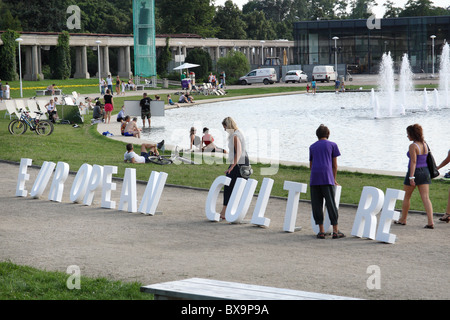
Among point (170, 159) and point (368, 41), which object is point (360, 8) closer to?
point (368, 41)

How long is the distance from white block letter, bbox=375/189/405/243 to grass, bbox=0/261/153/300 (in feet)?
13.0

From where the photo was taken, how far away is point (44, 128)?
25156 mm

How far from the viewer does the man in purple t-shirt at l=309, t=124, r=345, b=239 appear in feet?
33.1

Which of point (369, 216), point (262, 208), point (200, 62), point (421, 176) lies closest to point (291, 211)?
point (262, 208)

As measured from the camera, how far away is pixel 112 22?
311 ft

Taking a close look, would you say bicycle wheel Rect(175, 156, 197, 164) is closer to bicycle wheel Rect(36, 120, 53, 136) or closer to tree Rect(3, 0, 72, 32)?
bicycle wheel Rect(36, 120, 53, 136)

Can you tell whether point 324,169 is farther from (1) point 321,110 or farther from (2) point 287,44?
(2) point 287,44

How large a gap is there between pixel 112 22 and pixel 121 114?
66.3 meters

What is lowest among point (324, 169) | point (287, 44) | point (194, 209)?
point (194, 209)

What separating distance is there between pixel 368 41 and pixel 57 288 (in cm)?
8372

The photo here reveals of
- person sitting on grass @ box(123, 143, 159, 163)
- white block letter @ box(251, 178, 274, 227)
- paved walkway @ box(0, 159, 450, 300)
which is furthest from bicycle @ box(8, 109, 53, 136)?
white block letter @ box(251, 178, 274, 227)

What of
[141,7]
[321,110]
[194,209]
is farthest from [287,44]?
[194,209]

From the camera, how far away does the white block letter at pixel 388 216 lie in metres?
9.77

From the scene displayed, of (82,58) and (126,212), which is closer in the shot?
(126,212)
